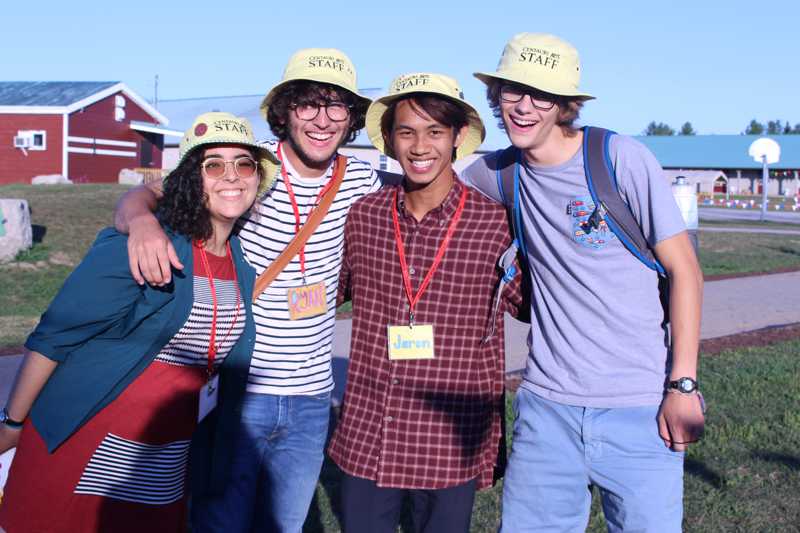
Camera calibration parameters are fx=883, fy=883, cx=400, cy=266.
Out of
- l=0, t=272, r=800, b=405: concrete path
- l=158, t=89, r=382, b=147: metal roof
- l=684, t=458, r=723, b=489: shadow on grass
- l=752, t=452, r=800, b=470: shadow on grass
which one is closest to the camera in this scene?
l=684, t=458, r=723, b=489: shadow on grass

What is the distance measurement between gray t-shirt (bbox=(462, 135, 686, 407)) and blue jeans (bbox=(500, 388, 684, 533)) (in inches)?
3.0

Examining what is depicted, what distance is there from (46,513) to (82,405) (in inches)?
14.7

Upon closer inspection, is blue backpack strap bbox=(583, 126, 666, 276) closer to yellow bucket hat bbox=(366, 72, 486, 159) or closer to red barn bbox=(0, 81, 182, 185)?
yellow bucket hat bbox=(366, 72, 486, 159)

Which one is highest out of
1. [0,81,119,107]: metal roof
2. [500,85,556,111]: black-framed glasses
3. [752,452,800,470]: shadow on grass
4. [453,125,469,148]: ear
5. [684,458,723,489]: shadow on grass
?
[0,81,119,107]: metal roof

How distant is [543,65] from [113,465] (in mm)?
1997

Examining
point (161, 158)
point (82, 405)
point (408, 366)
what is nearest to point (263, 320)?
point (408, 366)

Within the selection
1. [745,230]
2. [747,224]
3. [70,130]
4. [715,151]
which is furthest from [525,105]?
[715,151]

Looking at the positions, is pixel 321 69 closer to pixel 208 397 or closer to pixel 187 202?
pixel 187 202

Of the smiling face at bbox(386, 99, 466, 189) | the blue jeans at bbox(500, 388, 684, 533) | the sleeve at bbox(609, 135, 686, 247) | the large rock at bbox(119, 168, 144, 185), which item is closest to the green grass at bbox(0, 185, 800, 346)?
the smiling face at bbox(386, 99, 466, 189)

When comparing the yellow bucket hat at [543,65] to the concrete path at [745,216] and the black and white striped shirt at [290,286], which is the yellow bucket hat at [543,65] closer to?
the black and white striped shirt at [290,286]

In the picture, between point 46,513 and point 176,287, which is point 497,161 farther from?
point 46,513

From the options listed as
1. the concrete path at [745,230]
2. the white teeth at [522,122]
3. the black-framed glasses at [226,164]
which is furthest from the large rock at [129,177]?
the white teeth at [522,122]

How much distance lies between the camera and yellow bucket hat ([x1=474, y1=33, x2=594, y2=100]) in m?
3.12

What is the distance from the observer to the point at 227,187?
10.1 ft
